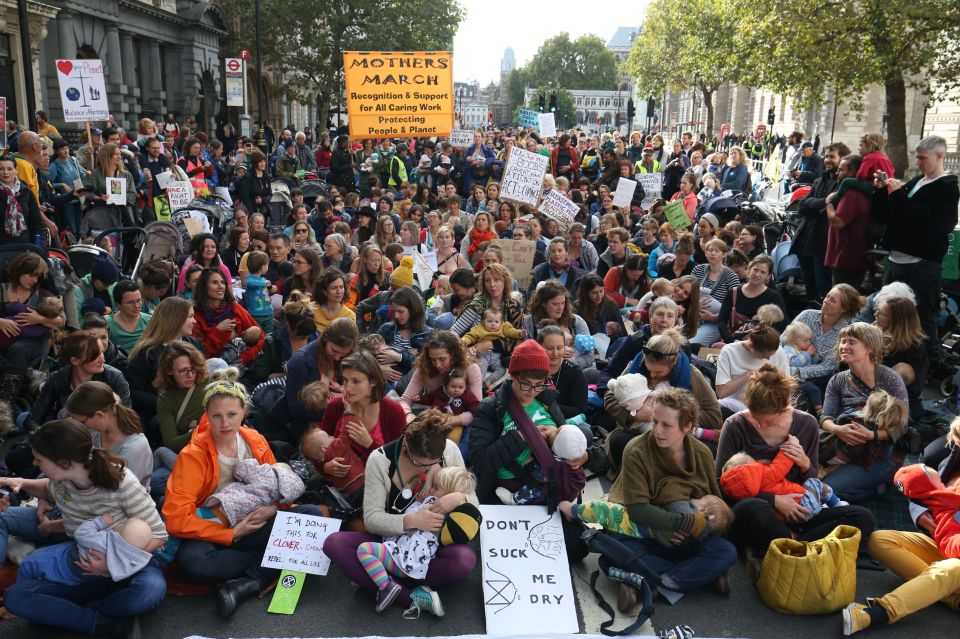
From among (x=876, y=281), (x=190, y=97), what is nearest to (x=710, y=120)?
(x=190, y=97)

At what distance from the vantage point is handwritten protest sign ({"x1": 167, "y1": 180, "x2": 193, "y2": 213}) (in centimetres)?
1205

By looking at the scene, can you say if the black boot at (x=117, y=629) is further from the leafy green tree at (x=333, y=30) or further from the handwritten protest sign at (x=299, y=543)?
the leafy green tree at (x=333, y=30)

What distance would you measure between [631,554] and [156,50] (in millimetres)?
33737

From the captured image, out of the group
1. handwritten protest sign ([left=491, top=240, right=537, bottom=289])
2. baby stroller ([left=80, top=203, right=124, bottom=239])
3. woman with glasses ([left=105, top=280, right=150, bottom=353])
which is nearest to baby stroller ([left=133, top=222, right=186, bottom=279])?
baby stroller ([left=80, top=203, right=124, bottom=239])

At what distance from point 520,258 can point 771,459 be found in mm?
5621

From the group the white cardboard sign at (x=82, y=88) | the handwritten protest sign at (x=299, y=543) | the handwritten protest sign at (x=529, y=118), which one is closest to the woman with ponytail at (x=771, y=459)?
the handwritten protest sign at (x=299, y=543)

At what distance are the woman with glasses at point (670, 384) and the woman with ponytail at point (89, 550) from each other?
121 inches

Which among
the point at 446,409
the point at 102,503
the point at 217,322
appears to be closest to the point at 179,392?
the point at 102,503

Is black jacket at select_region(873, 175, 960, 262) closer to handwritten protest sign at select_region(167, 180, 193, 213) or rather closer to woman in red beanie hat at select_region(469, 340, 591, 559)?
woman in red beanie hat at select_region(469, 340, 591, 559)

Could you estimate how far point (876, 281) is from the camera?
963 centimetres

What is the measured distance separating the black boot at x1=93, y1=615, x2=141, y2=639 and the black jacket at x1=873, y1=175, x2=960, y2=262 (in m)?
7.42

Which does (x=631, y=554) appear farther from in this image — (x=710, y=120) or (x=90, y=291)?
(x=710, y=120)

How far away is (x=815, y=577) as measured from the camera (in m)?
4.27

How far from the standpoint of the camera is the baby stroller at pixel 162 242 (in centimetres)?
999
